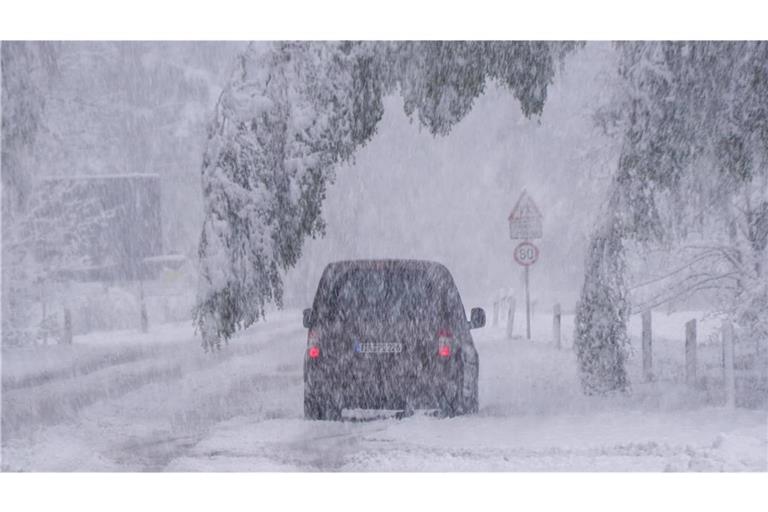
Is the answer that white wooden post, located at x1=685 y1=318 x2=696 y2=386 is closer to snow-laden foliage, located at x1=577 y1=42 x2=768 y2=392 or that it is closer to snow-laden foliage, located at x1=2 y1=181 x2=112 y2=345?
snow-laden foliage, located at x1=577 y1=42 x2=768 y2=392

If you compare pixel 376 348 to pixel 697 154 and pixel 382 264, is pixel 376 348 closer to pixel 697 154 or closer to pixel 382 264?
pixel 382 264

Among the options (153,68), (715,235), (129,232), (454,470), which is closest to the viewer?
(454,470)

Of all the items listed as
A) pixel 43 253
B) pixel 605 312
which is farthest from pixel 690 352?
pixel 43 253

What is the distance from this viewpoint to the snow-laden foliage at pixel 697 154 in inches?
407

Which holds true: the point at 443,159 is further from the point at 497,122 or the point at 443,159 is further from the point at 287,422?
the point at 287,422

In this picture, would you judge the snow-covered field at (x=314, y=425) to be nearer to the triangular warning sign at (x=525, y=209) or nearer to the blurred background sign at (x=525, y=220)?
the blurred background sign at (x=525, y=220)

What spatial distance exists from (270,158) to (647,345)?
5.21 meters

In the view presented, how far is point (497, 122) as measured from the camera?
1202 centimetres

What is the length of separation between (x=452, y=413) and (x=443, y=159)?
5898 millimetres

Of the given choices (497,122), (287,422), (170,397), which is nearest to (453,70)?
(497,122)

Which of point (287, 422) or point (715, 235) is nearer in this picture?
point (287, 422)

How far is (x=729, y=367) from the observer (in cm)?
1073

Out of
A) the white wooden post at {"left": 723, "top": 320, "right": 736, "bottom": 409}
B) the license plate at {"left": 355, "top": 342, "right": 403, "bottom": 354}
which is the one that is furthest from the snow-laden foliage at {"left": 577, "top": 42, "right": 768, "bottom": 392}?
the license plate at {"left": 355, "top": 342, "right": 403, "bottom": 354}

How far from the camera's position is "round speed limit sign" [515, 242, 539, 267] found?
12750mm
